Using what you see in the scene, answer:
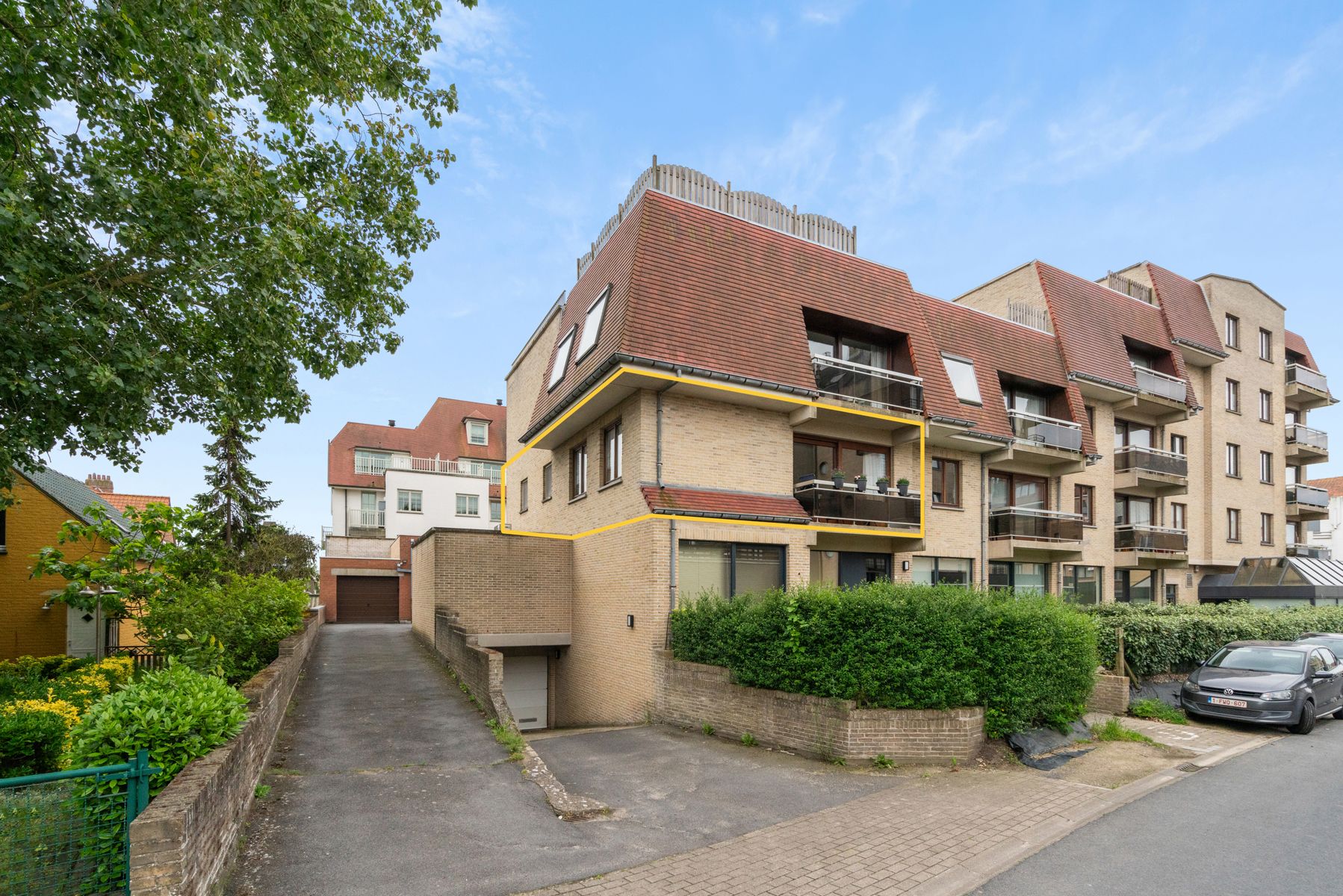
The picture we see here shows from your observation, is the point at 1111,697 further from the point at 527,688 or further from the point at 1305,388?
the point at 1305,388

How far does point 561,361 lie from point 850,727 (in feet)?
40.6

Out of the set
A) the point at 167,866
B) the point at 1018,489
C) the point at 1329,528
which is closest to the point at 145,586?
the point at 167,866

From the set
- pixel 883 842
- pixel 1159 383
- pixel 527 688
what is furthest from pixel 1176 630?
pixel 527 688

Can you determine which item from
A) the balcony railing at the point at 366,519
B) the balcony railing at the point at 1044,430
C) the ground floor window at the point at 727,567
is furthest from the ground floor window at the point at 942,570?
the balcony railing at the point at 366,519

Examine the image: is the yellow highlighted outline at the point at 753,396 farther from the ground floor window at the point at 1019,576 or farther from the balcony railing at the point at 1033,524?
the ground floor window at the point at 1019,576

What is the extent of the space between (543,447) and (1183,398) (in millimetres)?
22790

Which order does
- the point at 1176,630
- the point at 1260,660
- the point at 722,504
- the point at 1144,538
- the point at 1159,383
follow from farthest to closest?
the point at 1159,383 < the point at 1144,538 < the point at 1176,630 < the point at 722,504 < the point at 1260,660

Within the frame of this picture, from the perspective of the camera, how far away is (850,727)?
32.7 ft

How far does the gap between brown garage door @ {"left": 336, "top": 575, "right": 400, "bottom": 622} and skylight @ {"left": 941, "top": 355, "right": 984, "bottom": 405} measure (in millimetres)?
28321

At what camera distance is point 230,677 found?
10.8 m

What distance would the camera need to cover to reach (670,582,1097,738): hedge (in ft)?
33.3

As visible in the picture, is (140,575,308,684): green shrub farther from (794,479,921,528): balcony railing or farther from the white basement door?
(794,479,921,528): balcony railing

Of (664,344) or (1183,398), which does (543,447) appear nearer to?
(664,344)

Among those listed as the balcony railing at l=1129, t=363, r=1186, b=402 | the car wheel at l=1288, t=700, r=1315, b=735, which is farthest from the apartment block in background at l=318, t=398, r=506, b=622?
the car wheel at l=1288, t=700, r=1315, b=735
